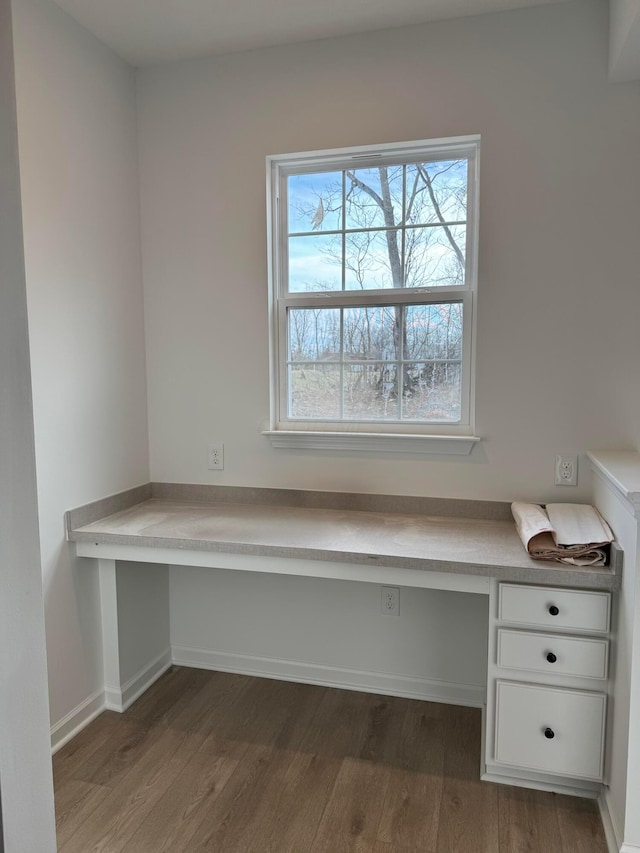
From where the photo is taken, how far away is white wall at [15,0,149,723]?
6.72 feet

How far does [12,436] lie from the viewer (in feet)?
1.98

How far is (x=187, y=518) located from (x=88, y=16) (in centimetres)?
195

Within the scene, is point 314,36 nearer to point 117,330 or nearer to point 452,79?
point 452,79

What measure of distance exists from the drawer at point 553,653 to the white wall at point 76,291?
5.23 feet

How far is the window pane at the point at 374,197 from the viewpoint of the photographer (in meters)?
2.43

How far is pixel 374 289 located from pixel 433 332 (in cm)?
31

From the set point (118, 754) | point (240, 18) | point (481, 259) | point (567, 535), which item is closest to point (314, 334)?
point (481, 259)

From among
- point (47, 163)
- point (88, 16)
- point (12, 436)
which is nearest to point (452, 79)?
point (88, 16)

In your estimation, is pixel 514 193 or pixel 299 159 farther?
pixel 299 159

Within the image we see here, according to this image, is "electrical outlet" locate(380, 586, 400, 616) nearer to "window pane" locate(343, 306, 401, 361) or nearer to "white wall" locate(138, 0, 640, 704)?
"white wall" locate(138, 0, 640, 704)

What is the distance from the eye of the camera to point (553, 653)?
1855 millimetres

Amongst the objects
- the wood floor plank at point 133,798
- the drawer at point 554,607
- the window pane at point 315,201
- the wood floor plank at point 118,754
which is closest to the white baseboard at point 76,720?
the wood floor plank at point 118,754

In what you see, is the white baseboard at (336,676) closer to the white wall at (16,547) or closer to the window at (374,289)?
the window at (374,289)

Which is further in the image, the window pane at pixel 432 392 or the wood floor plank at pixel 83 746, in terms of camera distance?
the window pane at pixel 432 392
